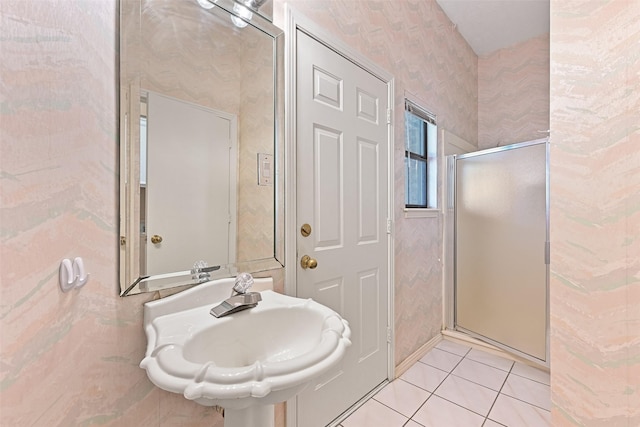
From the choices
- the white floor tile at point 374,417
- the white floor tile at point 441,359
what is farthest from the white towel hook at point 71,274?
the white floor tile at point 441,359

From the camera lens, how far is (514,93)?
2.90m

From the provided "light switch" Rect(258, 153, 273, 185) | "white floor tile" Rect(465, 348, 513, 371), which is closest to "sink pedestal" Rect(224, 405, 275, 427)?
"light switch" Rect(258, 153, 273, 185)

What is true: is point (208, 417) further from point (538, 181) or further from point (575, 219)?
point (538, 181)

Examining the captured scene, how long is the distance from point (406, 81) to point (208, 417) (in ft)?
7.36

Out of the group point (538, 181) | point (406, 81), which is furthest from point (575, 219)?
point (406, 81)

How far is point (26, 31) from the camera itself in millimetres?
479

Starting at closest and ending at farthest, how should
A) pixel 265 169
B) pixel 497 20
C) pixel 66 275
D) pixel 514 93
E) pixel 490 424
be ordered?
pixel 66 275
pixel 265 169
pixel 490 424
pixel 497 20
pixel 514 93

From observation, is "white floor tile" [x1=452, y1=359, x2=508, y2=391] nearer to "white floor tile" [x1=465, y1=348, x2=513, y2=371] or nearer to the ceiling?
"white floor tile" [x1=465, y1=348, x2=513, y2=371]

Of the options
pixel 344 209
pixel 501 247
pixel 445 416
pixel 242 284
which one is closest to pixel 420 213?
pixel 501 247

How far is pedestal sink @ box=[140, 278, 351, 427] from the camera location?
23.9 inches

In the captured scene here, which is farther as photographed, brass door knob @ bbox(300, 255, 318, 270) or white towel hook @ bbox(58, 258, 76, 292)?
brass door knob @ bbox(300, 255, 318, 270)

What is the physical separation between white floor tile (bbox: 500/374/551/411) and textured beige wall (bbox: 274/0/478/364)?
1.98 feet

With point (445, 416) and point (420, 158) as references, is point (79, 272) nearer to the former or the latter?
point (445, 416)

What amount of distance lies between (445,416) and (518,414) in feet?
1.40
